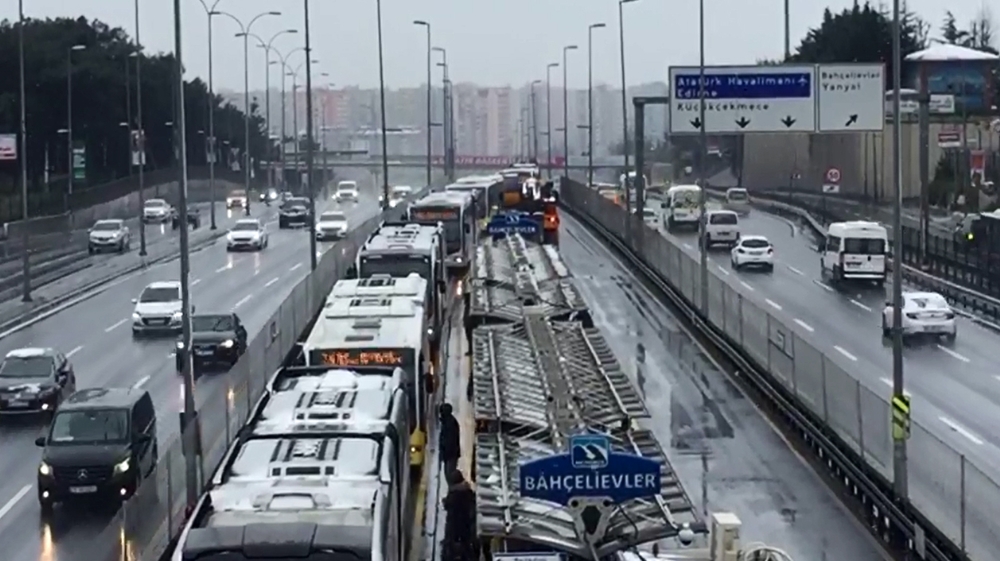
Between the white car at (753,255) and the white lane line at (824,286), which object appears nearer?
the white lane line at (824,286)

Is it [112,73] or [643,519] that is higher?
[112,73]

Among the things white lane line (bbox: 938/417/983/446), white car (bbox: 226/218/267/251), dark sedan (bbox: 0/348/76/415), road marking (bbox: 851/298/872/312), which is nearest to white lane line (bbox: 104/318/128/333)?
dark sedan (bbox: 0/348/76/415)

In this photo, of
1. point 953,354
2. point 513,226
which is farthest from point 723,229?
point 953,354

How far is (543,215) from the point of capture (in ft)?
225

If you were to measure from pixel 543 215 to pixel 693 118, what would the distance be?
15.7m

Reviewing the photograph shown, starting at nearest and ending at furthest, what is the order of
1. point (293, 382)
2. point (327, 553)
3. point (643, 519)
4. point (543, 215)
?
point (327, 553)
point (643, 519)
point (293, 382)
point (543, 215)

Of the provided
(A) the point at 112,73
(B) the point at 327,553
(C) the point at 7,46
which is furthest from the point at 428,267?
(A) the point at 112,73

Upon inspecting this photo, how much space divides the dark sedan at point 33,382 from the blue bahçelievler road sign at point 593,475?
18.2 m

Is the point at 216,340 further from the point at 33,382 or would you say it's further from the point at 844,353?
the point at 844,353

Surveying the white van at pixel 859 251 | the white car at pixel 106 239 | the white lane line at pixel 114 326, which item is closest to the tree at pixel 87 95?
the white car at pixel 106 239

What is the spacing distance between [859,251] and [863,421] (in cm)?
3127

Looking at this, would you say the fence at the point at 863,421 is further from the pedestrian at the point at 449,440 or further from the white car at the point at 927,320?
the pedestrian at the point at 449,440

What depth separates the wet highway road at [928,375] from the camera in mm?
19047

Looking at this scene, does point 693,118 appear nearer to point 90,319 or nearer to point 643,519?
point 90,319
